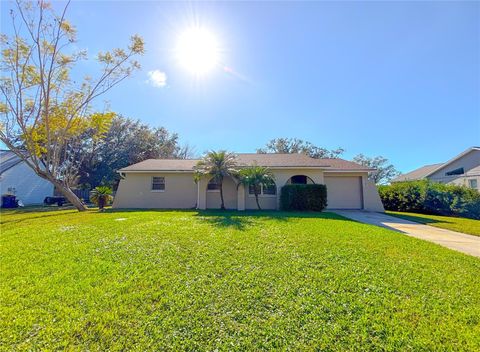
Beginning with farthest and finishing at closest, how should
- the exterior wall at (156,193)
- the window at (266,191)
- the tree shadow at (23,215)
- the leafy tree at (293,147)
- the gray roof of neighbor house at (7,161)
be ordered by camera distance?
the leafy tree at (293,147) → the gray roof of neighbor house at (7,161) → the exterior wall at (156,193) → the window at (266,191) → the tree shadow at (23,215)

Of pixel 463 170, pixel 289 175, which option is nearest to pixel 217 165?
pixel 289 175

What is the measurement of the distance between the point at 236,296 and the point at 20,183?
32.4 m

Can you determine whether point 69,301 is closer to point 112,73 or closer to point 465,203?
point 112,73

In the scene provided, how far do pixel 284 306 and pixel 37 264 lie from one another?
5460 millimetres

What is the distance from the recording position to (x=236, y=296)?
362cm

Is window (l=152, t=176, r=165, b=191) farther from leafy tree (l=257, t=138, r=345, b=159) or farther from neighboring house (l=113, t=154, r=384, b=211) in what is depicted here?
leafy tree (l=257, t=138, r=345, b=159)

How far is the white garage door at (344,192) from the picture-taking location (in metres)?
16.7

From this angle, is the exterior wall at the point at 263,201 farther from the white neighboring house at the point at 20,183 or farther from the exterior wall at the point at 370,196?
the white neighboring house at the point at 20,183

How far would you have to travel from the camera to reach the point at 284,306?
3.41m

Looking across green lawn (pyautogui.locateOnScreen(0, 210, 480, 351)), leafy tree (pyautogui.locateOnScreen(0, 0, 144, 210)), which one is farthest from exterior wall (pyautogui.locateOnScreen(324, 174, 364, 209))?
→ leafy tree (pyautogui.locateOnScreen(0, 0, 144, 210))

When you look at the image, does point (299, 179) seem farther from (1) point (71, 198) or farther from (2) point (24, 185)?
(2) point (24, 185)

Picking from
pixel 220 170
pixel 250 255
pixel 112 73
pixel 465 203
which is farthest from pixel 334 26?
pixel 112 73

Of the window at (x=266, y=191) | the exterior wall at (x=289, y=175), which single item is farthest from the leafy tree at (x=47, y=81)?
the exterior wall at (x=289, y=175)

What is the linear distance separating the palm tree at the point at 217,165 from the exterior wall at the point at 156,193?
259 cm
